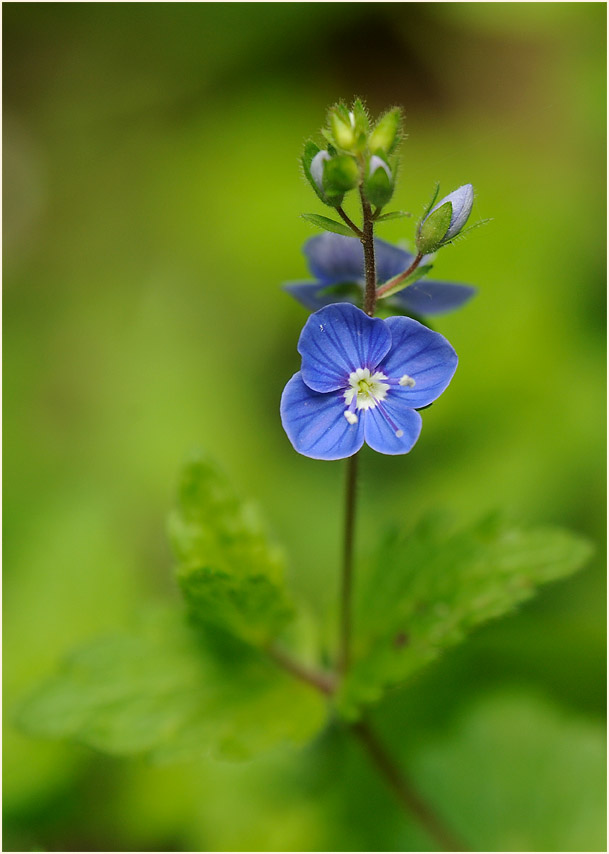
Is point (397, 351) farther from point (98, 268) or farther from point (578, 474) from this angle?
point (98, 268)

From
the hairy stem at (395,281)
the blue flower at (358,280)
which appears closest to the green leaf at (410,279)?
the hairy stem at (395,281)

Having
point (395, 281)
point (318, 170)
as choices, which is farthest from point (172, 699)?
point (318, 170)

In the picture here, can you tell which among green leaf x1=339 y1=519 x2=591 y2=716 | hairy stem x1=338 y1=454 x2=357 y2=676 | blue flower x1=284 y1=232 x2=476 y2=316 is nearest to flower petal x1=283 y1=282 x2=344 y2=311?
blue flower x1=284 y1=232 x2=476 y2=316

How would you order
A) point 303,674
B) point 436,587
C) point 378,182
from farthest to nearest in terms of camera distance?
1. point 303,674
2. point 436,587
3. point 378,182

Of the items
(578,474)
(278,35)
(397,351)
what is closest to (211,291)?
(278,35)

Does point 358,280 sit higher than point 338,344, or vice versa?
point 358,280

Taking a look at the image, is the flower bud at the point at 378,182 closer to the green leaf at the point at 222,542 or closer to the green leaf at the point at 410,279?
the green leaf at the point at 410,279

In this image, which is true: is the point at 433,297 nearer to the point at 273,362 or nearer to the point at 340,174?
the point at 340,174
